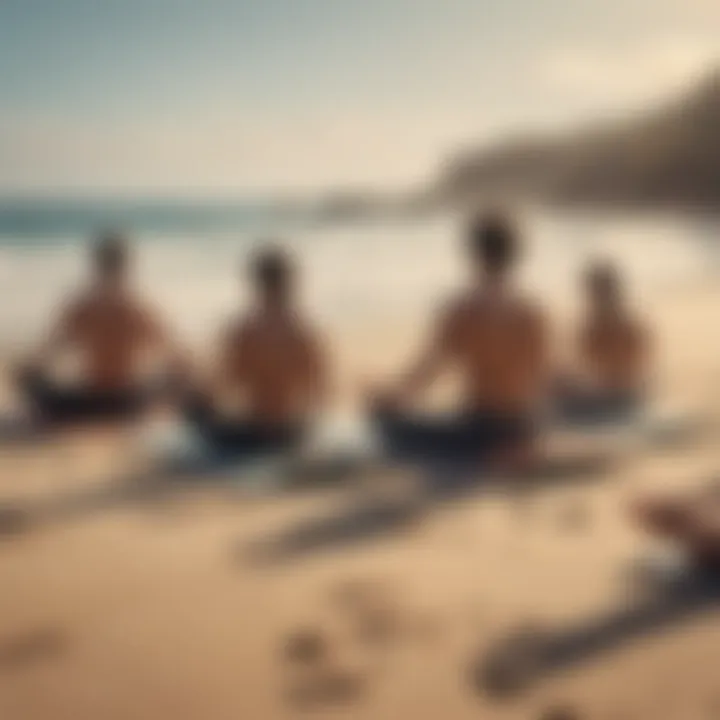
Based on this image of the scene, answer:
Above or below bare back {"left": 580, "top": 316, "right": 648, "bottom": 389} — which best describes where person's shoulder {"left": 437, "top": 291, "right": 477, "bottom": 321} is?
above

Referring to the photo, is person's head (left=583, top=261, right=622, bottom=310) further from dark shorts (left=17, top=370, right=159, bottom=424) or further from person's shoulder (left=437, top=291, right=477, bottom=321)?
dark shorts (left=17, top=370, right=159, bottom=424)

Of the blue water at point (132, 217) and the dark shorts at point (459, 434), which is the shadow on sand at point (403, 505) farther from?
the blue water at point (132, 217)

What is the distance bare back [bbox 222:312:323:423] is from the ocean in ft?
0.98

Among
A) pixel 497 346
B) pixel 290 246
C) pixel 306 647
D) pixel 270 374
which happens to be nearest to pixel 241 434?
pixel 270 374

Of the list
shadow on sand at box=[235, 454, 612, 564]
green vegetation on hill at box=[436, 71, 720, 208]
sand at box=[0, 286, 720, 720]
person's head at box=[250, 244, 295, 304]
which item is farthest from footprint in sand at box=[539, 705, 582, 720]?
green vegetation on hill at box=[436, 71, 720, 208]

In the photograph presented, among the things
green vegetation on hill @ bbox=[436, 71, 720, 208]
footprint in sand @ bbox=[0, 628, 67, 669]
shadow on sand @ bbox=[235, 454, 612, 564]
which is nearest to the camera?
footprint in sand @ bbox=[0, 628, 67, 669]

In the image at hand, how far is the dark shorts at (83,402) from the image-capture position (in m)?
2.71

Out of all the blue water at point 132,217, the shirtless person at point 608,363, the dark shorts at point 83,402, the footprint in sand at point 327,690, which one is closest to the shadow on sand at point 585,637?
the footprint in sand at point 327,690

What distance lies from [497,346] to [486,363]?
46mm

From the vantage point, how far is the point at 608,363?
2.69 meters

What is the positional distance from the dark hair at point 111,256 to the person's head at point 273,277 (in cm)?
40

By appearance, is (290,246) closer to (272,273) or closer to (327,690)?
(272,273)

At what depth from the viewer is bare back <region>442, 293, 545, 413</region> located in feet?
7.61

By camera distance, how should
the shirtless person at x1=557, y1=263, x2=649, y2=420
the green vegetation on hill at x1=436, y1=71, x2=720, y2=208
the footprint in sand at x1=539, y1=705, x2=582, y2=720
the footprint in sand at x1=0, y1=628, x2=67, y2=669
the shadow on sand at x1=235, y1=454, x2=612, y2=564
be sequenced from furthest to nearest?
the shirtless person at x1=557, y1=263, x2=649, y2=420 → the green vegetation on hill at x1=436, y1=71, x2=720, y2=208 → the shadow on sand at x1=235, y1=454, x2=612, y2=564 → the footprint in sand at x1=0, y1=628, x2=67, y2=669 → the footprint in sand at x1=539, y1=705, x2=582, y2=720
